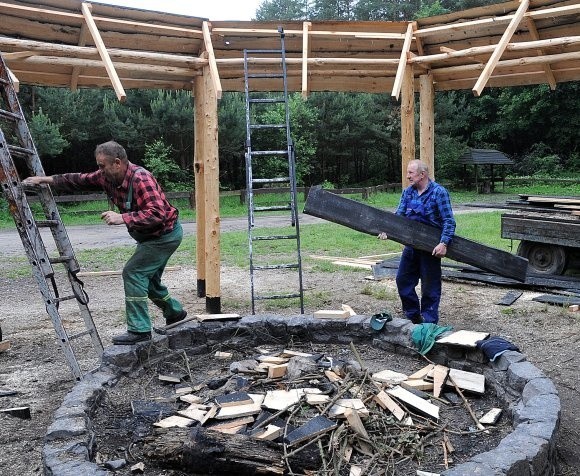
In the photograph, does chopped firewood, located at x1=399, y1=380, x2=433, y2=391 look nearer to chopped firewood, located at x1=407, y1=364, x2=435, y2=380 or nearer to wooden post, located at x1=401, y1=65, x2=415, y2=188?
chopped firewood, located at x1=407, y1=364, x2=435, y2=380

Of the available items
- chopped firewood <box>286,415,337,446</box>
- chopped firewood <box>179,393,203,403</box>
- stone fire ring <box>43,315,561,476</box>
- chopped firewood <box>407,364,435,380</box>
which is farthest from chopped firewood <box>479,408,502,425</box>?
chopped firewood <box>179,393,203,403</box>

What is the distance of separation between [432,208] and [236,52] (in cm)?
385

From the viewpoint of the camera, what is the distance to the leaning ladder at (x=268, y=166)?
7.37 m

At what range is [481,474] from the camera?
9.87 feet

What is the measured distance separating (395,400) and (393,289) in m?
4.90

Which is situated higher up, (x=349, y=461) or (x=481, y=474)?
(x=481, y=474)

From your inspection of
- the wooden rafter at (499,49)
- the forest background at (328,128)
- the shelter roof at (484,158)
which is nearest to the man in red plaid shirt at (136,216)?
the wooden rafter at (499,49)

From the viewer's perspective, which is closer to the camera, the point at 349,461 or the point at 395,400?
the point at 349,461

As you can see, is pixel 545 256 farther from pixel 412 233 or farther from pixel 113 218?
pixel 113 218

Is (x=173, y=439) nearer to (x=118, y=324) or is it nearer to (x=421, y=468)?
(x=421, y=468)

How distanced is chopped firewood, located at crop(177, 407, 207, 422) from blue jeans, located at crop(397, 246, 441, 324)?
3.12 metres

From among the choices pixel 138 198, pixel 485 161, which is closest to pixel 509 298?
pixel 138 198

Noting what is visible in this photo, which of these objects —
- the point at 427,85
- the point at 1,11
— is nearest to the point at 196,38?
the point at 1,11

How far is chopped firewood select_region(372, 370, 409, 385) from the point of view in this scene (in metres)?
4.90
